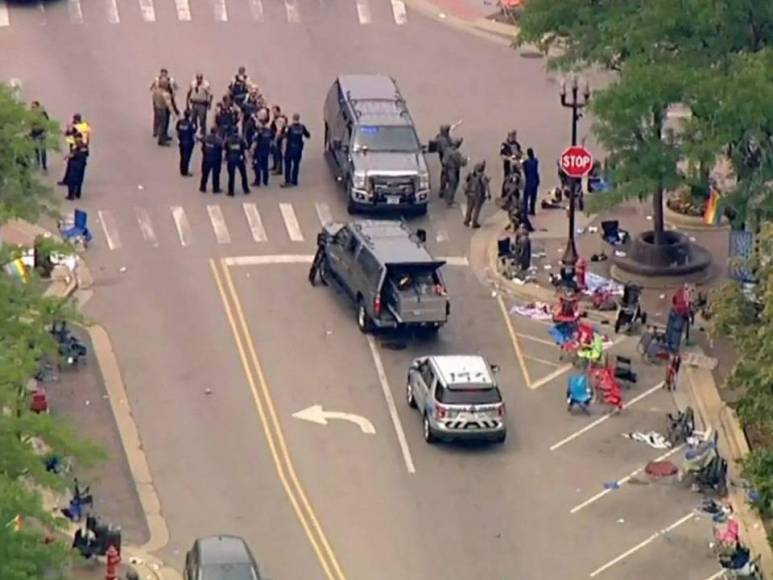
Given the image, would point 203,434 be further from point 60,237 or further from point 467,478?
point 60,237

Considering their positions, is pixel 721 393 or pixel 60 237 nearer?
pixel 721 393

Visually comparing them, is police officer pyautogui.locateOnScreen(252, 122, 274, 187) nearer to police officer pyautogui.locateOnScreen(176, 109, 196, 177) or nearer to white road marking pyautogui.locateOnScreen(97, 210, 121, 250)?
police officer pyautogui.locateOnScreen(176, 109, 196, 177)

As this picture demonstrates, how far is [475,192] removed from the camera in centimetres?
6381

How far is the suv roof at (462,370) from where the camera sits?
53.4 m

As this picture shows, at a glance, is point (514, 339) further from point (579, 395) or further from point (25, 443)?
point (25, 443)

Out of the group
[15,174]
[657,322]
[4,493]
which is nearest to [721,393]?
[657,322]

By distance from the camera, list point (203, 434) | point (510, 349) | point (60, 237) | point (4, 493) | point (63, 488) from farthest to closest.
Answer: point (60, 237), point (510, 349), point (203, 434), point (63, 488), point (4, 493)

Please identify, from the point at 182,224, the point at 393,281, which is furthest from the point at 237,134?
the point at 393,281

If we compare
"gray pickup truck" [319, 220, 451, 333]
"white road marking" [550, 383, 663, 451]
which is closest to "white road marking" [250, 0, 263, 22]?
"gray pickup truck" [319, 220, 451, 333]

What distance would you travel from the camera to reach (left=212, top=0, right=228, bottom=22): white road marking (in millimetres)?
76000

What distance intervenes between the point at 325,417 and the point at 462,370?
3188 millimetres

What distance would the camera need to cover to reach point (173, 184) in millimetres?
65875

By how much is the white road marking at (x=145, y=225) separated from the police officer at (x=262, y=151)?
9.99 feet

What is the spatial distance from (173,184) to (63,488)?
22.6 m
